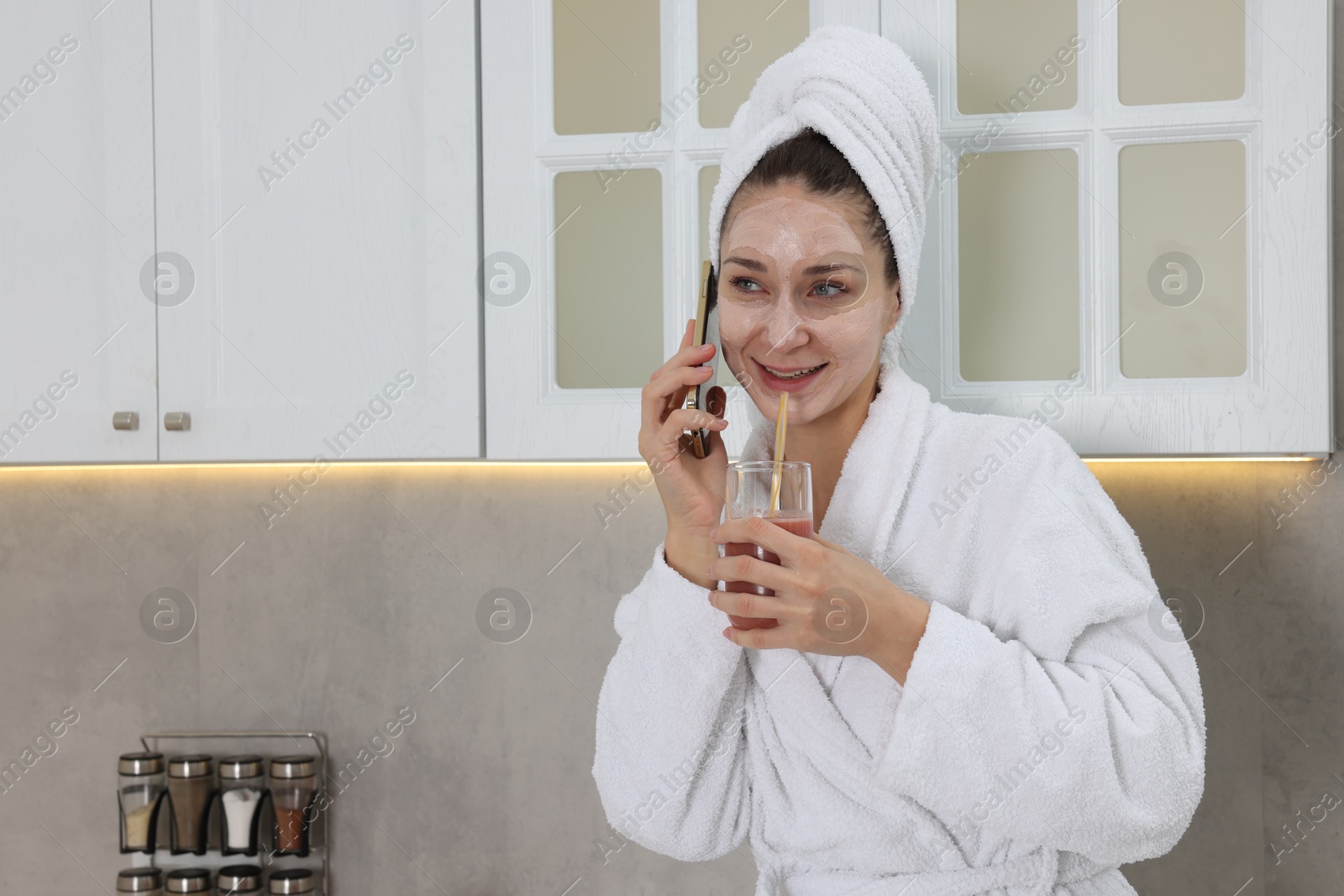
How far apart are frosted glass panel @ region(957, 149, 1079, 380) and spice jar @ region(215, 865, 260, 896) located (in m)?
1.32

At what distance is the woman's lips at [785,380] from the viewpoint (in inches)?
40.7

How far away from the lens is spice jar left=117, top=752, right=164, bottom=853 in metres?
1.58

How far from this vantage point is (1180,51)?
1190 mm

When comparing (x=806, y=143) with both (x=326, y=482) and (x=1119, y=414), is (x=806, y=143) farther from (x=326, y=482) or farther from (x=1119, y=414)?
(x=326, y=482)

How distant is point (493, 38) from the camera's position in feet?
4.23

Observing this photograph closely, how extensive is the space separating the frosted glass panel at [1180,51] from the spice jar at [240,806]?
1544 millimetres

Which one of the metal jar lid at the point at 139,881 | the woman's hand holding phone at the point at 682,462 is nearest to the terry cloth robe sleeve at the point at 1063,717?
the woman's hand holding phone at the point at 682,462

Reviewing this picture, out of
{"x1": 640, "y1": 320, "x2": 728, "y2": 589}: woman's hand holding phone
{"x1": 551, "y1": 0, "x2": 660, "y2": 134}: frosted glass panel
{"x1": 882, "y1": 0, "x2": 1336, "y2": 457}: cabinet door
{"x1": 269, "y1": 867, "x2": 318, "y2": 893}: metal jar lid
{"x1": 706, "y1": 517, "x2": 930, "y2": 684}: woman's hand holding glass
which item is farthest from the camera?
{"x1": 269, "y1": 867, "x2": 318, "y2": 893}: metal jar lid

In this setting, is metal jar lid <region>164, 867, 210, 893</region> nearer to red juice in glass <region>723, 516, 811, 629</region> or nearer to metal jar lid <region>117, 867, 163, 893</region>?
metal jar lid <region>117, 867, 163, 893</region>

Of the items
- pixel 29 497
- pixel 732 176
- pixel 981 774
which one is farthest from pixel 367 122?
pixel 981 774

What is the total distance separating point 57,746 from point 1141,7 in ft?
6.35

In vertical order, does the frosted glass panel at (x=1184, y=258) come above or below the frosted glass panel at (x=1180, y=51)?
below

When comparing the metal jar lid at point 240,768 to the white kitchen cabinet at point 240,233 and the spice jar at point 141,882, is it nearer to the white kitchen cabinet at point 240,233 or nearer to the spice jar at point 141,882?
the spice jar at point 141,882

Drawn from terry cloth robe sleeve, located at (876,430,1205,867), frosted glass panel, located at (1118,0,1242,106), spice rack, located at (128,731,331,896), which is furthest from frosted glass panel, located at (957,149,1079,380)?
spice rack, located at (128,731,331,896)
